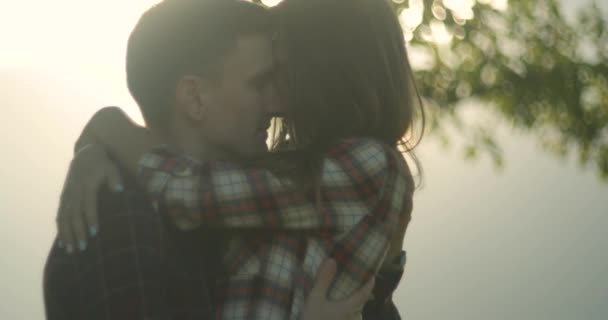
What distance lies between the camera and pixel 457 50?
290 inches

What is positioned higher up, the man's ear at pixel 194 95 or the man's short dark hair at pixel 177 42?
the man's short dark hair at pixel 177 42

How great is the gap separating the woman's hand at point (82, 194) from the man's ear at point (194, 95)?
0.26m

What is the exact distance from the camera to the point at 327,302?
2.60 metres

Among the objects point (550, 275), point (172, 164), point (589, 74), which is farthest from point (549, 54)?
point (550, 275)

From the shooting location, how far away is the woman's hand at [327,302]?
8.34ft

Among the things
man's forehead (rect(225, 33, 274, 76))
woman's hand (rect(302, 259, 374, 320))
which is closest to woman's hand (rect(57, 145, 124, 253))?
man's forehead (rect(225, 33, 274, 76))

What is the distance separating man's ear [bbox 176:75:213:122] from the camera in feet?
8.68

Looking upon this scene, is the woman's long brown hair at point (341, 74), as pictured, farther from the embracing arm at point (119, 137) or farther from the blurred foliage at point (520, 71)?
the blurred foliage at point (520, 71)

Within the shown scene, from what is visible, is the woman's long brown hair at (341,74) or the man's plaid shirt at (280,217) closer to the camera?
the man's plaid shirt at (280,217)

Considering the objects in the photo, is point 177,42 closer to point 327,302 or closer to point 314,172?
point 314,172

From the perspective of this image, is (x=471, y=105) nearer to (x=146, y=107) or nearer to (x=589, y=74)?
(x=589, y=74)

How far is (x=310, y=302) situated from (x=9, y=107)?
35.4 m

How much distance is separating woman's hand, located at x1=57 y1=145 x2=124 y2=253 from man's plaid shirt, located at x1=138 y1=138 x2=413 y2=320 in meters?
0.10

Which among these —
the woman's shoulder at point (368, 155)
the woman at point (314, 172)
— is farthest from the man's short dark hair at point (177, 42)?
the woman's shoulder at point (368, 155)
